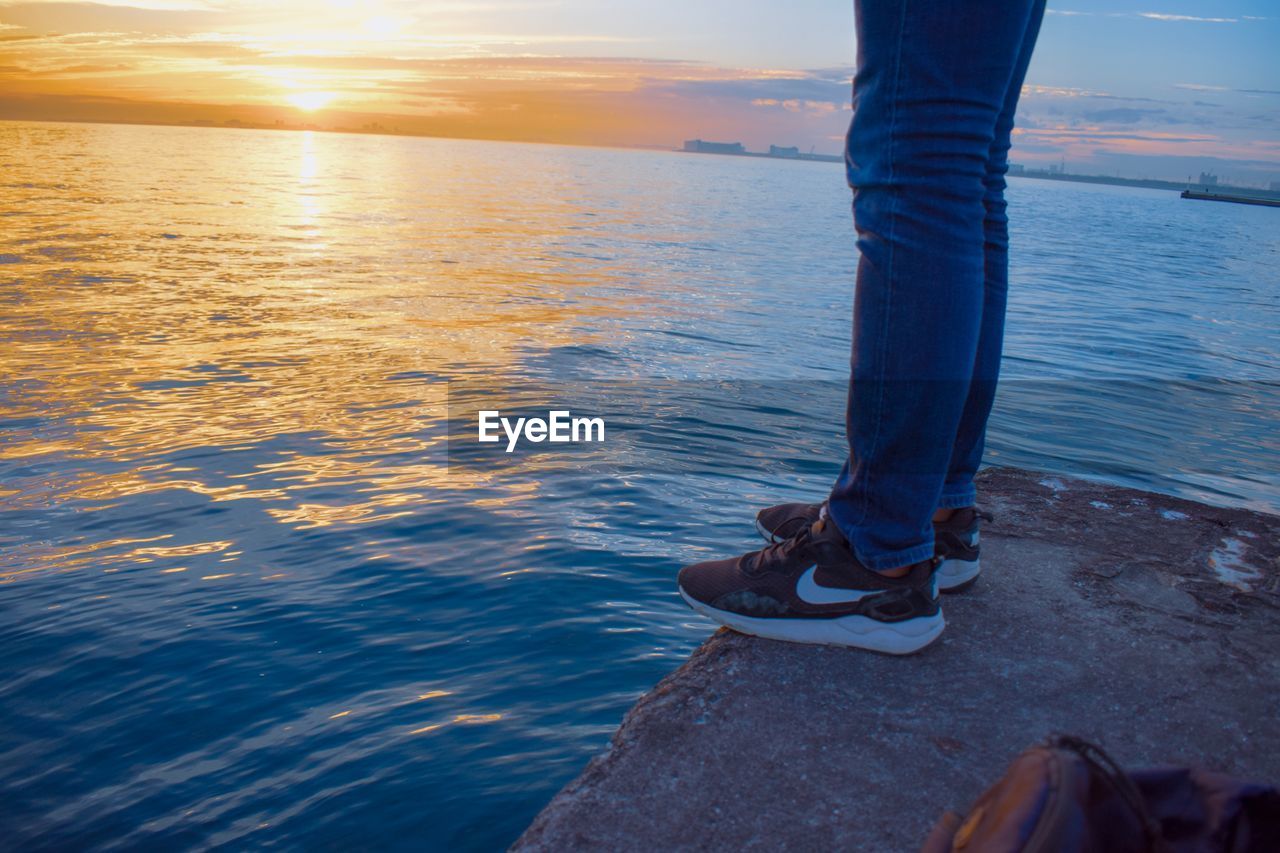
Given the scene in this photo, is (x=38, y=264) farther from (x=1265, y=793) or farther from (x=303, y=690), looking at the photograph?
(x=1265, y=793)

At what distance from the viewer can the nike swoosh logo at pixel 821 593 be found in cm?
179

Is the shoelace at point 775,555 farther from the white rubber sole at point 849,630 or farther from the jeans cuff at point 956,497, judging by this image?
the jeans cuff at point 956,497

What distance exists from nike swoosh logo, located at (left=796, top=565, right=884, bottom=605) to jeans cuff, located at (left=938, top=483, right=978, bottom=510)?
385 mm

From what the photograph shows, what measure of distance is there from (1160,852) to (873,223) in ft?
3.48

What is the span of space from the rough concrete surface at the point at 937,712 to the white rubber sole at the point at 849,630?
0.02 meters

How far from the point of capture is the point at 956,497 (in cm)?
205

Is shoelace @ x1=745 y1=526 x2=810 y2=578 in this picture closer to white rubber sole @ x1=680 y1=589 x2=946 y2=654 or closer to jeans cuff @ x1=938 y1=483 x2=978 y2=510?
white rubber sole @ x1=680 y1=589 x2=946 y2=654

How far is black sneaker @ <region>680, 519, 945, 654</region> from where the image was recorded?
5.79ft

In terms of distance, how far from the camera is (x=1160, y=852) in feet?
3.27

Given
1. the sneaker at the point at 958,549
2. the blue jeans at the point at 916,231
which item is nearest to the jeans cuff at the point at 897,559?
the blue jeans at the point at 916,231

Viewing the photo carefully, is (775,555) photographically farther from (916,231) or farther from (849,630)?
(916,231)

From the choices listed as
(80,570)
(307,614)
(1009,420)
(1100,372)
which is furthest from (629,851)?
(1100,372)

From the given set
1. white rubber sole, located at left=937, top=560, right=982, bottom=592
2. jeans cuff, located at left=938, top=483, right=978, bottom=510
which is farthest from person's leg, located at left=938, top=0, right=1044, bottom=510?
white rubber sole, located at left=937, top=560, right=982, bottom=592

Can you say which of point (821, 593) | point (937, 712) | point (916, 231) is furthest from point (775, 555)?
point (916, 231)
